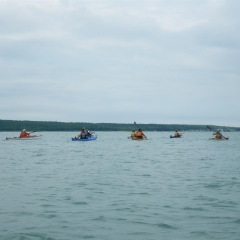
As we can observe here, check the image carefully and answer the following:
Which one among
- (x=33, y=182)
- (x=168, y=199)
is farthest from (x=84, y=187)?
(x=168, y=199)

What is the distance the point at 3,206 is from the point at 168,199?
5.28 m

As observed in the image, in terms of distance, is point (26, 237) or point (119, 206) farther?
point (119, 206)

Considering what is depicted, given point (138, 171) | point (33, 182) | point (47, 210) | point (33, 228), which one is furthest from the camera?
point (138, 171)

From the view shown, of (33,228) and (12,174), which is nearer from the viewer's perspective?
(33,228)

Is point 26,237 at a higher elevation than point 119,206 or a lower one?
lower

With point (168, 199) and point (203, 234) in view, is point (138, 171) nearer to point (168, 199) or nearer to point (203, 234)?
point (168, 199)

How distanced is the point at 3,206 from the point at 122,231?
4.43 m

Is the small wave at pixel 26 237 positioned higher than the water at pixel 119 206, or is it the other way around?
the water at pixel 119 206

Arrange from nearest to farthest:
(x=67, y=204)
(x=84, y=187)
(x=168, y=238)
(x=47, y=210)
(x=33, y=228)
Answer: (x=168, y=238), (x=33, y=228), (x=47, y=210), (x=67, y=204), (x=84, y=187)

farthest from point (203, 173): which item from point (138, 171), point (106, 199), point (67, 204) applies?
point (67, 204)

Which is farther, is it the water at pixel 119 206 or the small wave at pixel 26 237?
the water at pixel 119 206

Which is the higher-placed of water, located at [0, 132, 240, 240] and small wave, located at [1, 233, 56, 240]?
water, located at [0, 132, 240, 240]

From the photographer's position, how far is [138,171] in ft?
77.2

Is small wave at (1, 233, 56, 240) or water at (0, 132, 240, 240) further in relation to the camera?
water at (0, 132, 240, 240)
